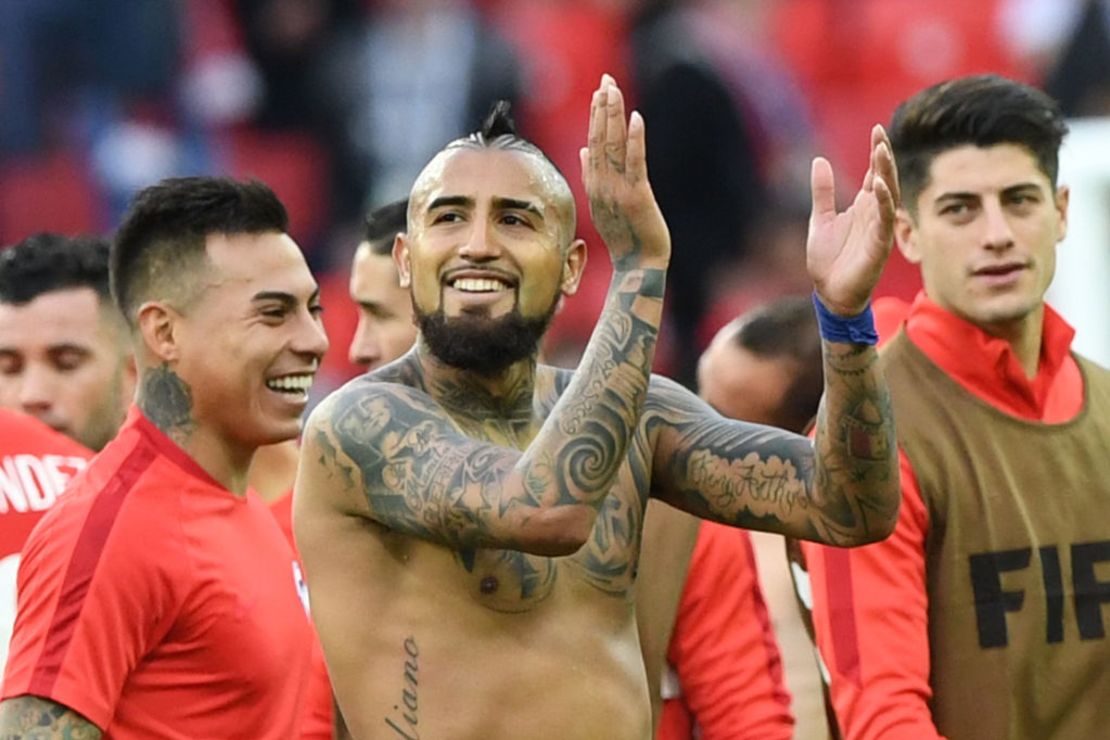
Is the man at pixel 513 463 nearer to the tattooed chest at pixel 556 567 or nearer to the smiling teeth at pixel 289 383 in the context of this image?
the tattooed chest at pixel 556 567

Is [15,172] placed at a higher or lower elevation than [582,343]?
higher

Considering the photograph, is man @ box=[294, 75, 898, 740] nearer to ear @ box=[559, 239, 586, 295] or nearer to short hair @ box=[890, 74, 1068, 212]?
ear @ box=[559, 239, 586, 295]

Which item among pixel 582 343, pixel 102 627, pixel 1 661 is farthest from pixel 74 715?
pixel 582 343

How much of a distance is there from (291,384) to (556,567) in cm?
76

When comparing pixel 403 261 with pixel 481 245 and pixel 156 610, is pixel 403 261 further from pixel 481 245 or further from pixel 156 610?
pixel 156 610

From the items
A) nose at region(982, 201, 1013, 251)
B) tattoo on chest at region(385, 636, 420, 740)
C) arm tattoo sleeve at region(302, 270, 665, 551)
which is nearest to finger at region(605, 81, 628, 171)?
arm tattoo sleeve at region(302, 270, 665, 551)

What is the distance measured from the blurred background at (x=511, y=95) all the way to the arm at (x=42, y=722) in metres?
4.80

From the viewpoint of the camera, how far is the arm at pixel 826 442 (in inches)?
141

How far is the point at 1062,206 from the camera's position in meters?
4.67

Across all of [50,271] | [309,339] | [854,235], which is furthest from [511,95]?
[854,235]

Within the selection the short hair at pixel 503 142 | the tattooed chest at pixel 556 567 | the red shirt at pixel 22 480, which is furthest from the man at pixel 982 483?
the red shirt at pixel 22 480

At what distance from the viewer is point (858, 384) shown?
12.0 ft

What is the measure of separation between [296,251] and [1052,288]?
9.02 ft

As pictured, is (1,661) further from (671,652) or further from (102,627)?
(671,652)
